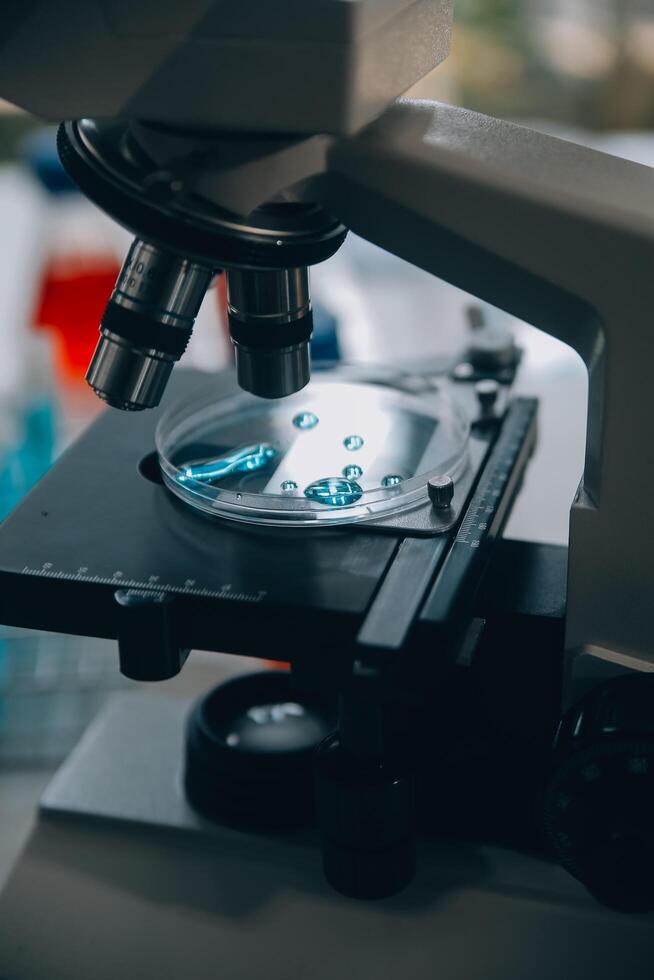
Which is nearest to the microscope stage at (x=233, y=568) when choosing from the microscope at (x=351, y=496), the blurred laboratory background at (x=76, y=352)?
the microscope at (x=351, y=496)

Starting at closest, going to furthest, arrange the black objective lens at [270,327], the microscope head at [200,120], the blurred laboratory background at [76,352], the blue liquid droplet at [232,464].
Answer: the microscope head at [200,120], the black objective lens at [270,327], the blue liquid droplet at [232,464], the blurred laboratory background at [76,352]

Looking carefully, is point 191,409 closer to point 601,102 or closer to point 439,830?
point 439,830

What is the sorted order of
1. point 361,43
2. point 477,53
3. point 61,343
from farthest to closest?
point 477,53 → point 61,343 → point 361,43

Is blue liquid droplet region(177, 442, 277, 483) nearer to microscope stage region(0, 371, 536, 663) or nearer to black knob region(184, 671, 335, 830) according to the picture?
microscope stage region(0, 371, 536, 663)

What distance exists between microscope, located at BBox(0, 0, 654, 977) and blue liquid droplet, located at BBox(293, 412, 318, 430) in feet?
0.14

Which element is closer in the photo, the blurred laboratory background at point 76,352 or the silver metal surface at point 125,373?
the silver metal surface at point 125,373

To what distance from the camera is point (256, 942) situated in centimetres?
66

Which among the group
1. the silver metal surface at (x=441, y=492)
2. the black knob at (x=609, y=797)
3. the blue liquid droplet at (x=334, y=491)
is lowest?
the black knob at (x=609, y=797)

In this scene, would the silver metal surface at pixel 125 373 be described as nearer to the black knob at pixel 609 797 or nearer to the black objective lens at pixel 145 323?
the black objective lens at pixel 145 323

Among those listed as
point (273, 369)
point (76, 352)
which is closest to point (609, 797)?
point (273, 369)

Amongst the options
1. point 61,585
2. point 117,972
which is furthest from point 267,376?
point 117,972

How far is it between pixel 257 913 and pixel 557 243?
445 millimetres

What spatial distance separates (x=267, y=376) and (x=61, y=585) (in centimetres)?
17

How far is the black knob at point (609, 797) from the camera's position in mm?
566
